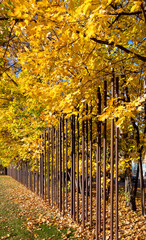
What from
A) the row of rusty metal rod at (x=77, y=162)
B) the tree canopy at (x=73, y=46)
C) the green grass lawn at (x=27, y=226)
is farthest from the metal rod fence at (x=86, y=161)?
the green grass lawn at (x=27, y=226)

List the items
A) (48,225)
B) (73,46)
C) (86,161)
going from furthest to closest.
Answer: (48,225) → (86,161) → (73,46)

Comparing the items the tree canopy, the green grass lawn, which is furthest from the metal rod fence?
the green grass lawn

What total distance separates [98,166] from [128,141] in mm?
2934

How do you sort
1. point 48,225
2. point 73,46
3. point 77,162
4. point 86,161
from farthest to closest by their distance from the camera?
point 48,225 < point 77,162 < point 86,161 < point 73,46

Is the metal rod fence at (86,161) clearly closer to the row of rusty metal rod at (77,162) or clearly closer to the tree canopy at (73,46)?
the row of rusty metal rod at (77,162)

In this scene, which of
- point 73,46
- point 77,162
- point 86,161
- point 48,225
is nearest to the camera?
point 73,46

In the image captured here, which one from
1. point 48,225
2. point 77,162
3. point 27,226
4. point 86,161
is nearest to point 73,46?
point 86,161

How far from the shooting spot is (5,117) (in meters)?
9.90

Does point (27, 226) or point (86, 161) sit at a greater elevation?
point (86, 161)

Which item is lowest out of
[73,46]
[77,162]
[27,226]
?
[27,226]

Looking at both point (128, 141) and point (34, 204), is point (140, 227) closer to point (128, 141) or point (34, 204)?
point (128, 141)

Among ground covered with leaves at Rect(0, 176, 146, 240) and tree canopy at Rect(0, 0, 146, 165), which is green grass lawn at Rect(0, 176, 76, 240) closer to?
ground covered with leaves at Rect(0, 176, 146, 240)

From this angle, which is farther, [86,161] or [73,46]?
[86,161]

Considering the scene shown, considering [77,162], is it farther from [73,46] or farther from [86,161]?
[73,46]
